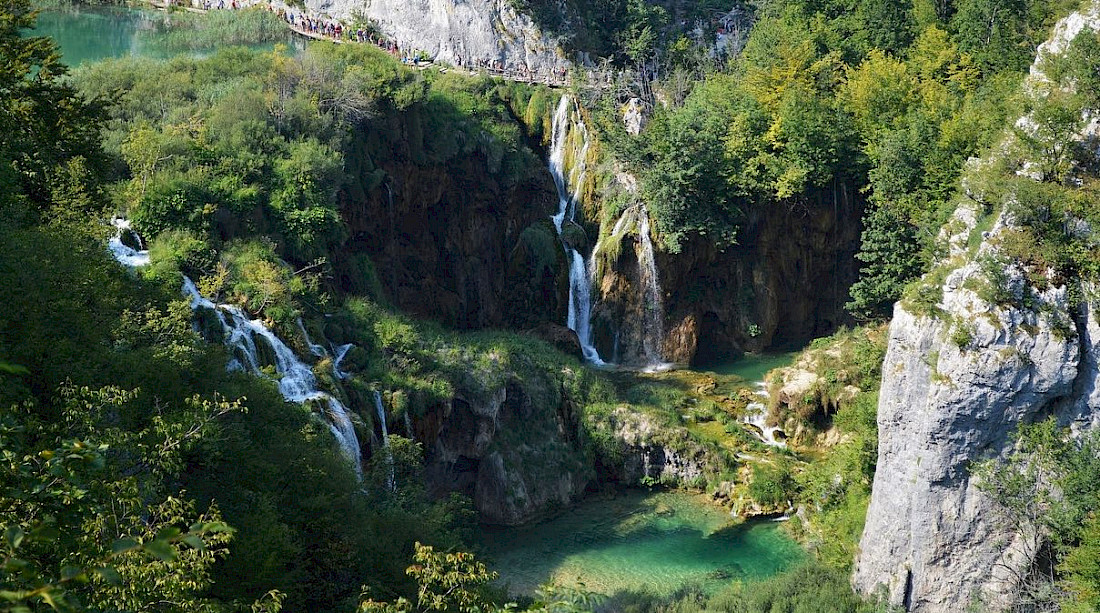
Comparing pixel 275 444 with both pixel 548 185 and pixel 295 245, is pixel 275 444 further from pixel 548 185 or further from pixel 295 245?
pixel 548 185

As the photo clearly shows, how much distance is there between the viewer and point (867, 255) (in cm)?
3584

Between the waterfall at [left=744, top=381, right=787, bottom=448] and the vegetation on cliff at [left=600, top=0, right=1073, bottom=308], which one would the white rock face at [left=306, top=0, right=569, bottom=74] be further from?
the waterfall at [left=744, top=381, right=787, bottom=448]

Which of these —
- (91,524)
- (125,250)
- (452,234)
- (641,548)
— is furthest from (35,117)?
(452,234)

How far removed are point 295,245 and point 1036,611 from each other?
830 inches

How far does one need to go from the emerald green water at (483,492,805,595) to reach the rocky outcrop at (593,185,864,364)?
37.3 ft

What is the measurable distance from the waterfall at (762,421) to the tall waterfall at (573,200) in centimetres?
776

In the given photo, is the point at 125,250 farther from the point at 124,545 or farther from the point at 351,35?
the point at 351,35

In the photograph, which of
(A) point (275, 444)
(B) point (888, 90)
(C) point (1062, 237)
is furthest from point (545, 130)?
(A) point (275, 444)

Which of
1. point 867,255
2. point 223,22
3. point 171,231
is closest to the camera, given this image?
point 171,231

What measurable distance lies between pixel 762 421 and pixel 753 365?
6.52m

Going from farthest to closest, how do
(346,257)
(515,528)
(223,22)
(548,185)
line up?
1. (223,22)
2. (548,185)
3. (346,257)
4. (515,528)

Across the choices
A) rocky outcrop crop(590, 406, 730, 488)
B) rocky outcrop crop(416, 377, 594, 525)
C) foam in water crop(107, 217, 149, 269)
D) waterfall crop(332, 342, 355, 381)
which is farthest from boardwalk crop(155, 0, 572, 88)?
foam in water crop(107, 217, 149, 269)

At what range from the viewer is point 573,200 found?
41.1 m

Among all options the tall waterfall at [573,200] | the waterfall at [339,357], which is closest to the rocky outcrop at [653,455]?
the waterfall at [339,357]
